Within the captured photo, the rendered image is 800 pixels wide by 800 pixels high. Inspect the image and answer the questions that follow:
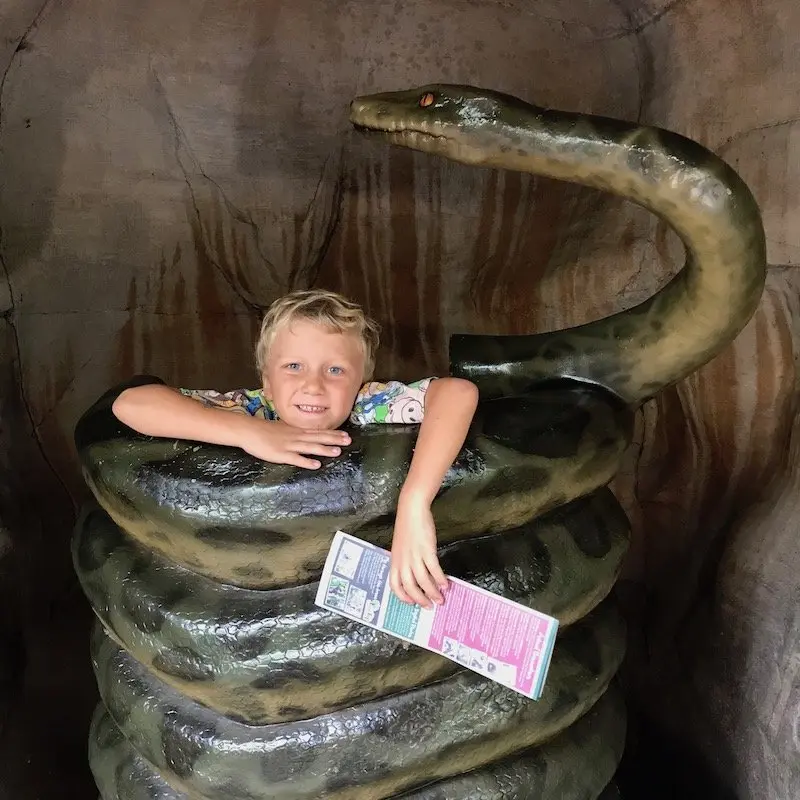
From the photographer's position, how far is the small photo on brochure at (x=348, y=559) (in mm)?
743

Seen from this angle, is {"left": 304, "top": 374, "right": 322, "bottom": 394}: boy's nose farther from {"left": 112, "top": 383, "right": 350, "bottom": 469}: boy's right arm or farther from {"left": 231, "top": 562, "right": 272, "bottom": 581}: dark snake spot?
{"left": 231, "top": 562, "right": 272, "bottom": 581}: dark snake spot

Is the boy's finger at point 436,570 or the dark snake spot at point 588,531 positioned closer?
the boy's finger at point 436,570

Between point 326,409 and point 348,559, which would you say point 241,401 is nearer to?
point 326,409

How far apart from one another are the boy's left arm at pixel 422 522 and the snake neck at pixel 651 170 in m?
0.30

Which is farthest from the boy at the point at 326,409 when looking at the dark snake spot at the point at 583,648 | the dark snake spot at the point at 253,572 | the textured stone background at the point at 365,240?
the textured stone background at the point at 365,240

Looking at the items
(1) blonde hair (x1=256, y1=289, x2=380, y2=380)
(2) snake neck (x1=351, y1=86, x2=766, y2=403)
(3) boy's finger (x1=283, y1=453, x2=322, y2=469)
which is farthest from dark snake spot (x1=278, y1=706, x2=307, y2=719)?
(2) snake neck (x1=351, y1=86, x2=766, y2=403)

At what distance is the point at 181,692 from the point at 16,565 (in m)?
0.48

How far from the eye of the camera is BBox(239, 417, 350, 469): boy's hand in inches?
29.8

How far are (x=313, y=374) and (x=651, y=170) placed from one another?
412 mm

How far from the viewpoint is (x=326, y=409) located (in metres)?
0.85

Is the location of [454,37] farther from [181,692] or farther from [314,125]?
[181,692]

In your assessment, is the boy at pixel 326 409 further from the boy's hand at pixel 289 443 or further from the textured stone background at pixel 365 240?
the textured stone background at pixel 365 240

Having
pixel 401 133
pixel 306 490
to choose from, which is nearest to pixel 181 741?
pixel 306 490

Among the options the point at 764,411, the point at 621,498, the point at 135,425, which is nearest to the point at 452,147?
the point at 135,425
